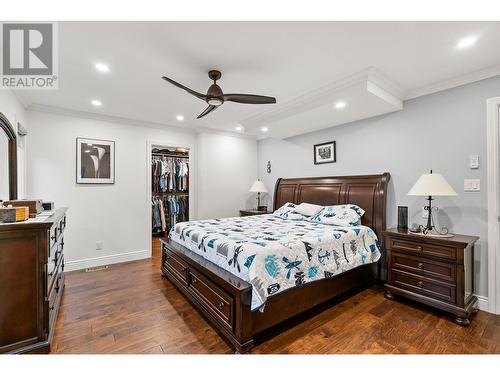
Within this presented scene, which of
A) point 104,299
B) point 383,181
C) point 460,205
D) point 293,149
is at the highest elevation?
point 293,149

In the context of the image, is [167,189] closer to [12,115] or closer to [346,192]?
[12,115]

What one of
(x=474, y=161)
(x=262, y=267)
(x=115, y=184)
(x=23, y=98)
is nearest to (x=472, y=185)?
(x=474, y=161)

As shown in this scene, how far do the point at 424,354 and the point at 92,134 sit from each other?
189 inches

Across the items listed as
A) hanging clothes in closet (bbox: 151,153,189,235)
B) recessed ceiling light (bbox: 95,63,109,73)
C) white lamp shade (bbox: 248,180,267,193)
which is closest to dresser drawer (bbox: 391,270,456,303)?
white lamp shade (bbox: 248,180,267,193)

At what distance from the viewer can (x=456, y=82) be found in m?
2.62

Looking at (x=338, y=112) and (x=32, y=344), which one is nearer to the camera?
(x=32, y=344)

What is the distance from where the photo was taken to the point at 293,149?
15.3 feet

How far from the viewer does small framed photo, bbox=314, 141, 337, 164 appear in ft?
12.8

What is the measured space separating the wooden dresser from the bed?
46.0 inches

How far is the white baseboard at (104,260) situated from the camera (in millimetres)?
3603

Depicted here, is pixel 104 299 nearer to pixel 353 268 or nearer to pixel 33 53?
pixel 33 53

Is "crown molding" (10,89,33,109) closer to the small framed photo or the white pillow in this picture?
the white pillow

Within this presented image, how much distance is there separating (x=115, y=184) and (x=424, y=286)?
4.46m
